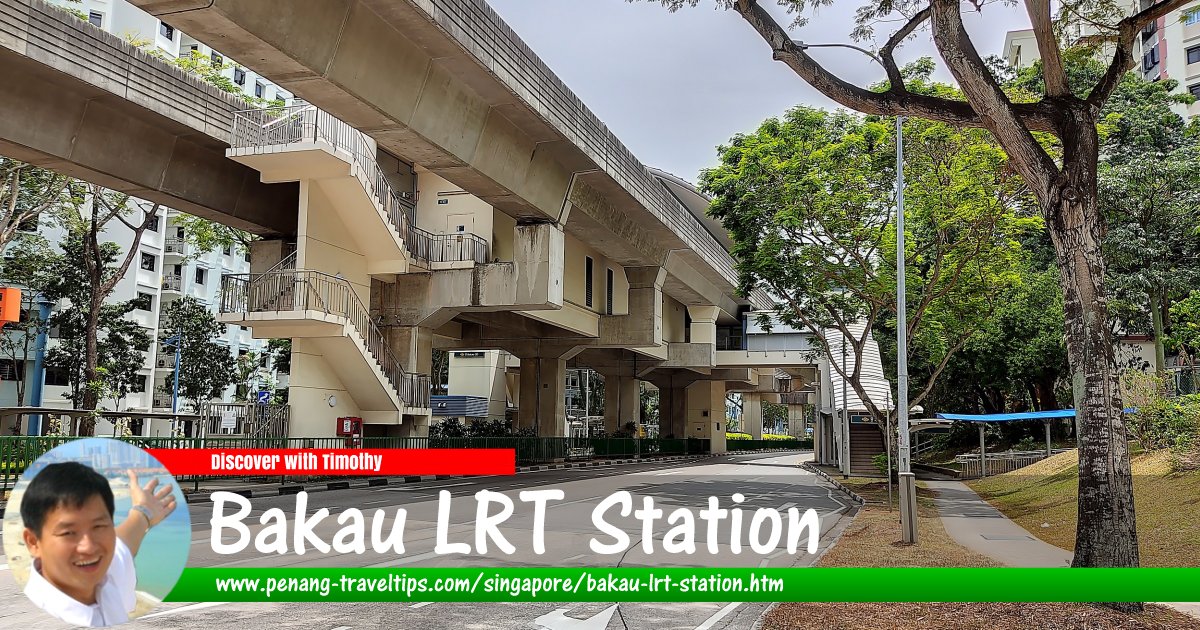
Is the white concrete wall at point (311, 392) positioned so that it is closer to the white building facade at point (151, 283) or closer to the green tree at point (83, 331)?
the green tree at point (83, 331)

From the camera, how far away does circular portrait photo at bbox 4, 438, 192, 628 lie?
3.18 m

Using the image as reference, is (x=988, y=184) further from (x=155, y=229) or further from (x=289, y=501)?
(x=155, y=229)

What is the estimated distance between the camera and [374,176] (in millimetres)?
25938

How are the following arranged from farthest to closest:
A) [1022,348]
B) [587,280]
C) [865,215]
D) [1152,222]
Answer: [1022,348] < [1152,222] < [587,280] < [865,215]

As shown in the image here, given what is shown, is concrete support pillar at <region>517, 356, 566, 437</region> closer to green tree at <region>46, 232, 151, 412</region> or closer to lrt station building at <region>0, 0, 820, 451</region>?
lrt station building at <region>0, 0, 820, 451</region>

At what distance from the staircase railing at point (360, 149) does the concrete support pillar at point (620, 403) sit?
27.1 m

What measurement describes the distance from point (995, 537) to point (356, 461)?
11272mm

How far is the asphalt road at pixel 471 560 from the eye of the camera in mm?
7699

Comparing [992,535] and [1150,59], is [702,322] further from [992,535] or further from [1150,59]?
[1150,59]

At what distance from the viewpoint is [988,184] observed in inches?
846

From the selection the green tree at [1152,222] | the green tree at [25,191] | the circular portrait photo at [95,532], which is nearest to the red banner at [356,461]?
the circular portrait photo at [95,532]

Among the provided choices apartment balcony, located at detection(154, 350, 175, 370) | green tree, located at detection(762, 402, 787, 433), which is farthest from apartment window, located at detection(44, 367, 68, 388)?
green tree, located at detection(762, 402, 787, 433)

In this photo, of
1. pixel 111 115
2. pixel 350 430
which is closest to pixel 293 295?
pixel 350 430

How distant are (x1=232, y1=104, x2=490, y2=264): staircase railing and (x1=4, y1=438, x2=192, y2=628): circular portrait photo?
1711 centimetres
